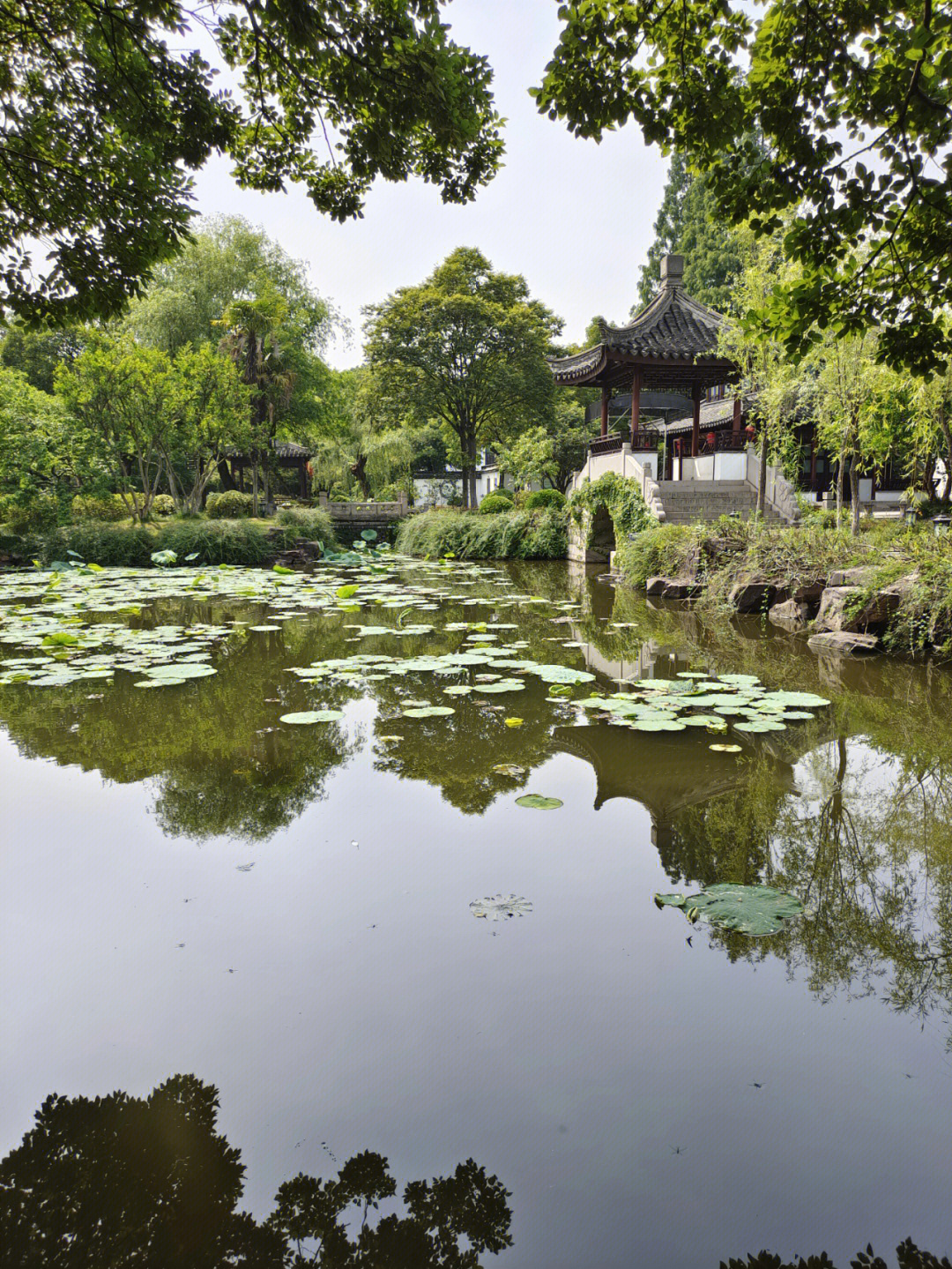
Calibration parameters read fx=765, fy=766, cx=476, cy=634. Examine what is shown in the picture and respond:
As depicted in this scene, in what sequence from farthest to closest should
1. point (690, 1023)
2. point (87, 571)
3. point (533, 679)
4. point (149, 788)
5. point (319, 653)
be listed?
1. point (87, 571)
2. point (319, 653)
3. point (533, 679)
4. point (149, 788)
5. point (690, 1023)

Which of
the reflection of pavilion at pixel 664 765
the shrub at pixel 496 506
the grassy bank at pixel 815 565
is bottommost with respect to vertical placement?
the reflection of pavilion at pixel 664 765

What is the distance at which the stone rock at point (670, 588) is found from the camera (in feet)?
32.3

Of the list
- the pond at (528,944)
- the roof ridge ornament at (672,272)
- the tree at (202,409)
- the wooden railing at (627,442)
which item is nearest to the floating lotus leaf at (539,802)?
the pond at (528,944)

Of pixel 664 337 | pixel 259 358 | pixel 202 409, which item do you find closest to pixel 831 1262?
pixel 664 337

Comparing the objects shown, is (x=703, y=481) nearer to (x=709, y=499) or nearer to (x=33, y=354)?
(x=709, y=499)

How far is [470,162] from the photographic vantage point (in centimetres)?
380

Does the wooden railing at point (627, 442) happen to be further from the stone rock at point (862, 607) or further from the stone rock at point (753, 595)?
the stone rock at point (862, 607)

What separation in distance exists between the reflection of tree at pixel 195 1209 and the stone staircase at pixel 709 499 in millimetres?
13601

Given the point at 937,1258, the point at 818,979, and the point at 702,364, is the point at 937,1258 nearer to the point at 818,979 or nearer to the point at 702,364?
the point at 818,979

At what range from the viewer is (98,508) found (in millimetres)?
17094

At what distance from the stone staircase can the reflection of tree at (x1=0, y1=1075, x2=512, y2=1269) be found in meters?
13.6

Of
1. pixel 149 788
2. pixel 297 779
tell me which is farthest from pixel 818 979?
pixel 149 788

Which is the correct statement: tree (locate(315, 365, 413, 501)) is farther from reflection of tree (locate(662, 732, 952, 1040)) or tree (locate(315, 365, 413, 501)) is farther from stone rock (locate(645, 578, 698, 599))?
reflection of tree (locate(662, 732, 952, 1040))

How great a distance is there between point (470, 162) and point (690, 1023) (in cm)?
386
